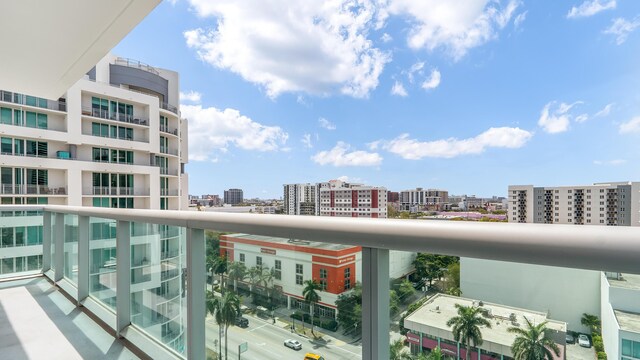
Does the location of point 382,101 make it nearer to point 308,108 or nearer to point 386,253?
point 308,108

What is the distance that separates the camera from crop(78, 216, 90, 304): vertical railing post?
248 centimetres

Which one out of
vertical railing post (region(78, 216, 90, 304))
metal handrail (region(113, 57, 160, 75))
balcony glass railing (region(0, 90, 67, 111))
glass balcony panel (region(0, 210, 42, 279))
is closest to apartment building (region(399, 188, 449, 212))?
metal handrail (region(113, 57, 160, 75))

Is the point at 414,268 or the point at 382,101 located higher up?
the point at 382,101

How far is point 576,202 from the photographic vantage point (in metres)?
25.1

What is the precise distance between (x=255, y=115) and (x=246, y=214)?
71.2 m

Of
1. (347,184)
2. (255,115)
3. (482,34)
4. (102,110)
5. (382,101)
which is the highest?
(482,34)

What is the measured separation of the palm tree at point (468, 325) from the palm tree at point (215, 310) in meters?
0.97

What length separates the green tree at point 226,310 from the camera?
1.30 metres

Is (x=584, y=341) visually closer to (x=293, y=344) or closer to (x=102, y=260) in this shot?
(x=293, y=344)

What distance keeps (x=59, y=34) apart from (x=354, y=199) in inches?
1936

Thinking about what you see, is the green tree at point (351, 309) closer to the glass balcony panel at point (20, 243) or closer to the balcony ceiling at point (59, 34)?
the balcony ceiling at point (59, 34)

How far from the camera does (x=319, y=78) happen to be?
2790 inches

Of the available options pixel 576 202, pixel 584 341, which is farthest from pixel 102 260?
pixel 576 202

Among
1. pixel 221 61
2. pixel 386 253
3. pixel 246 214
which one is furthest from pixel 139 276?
pixel 221 61
